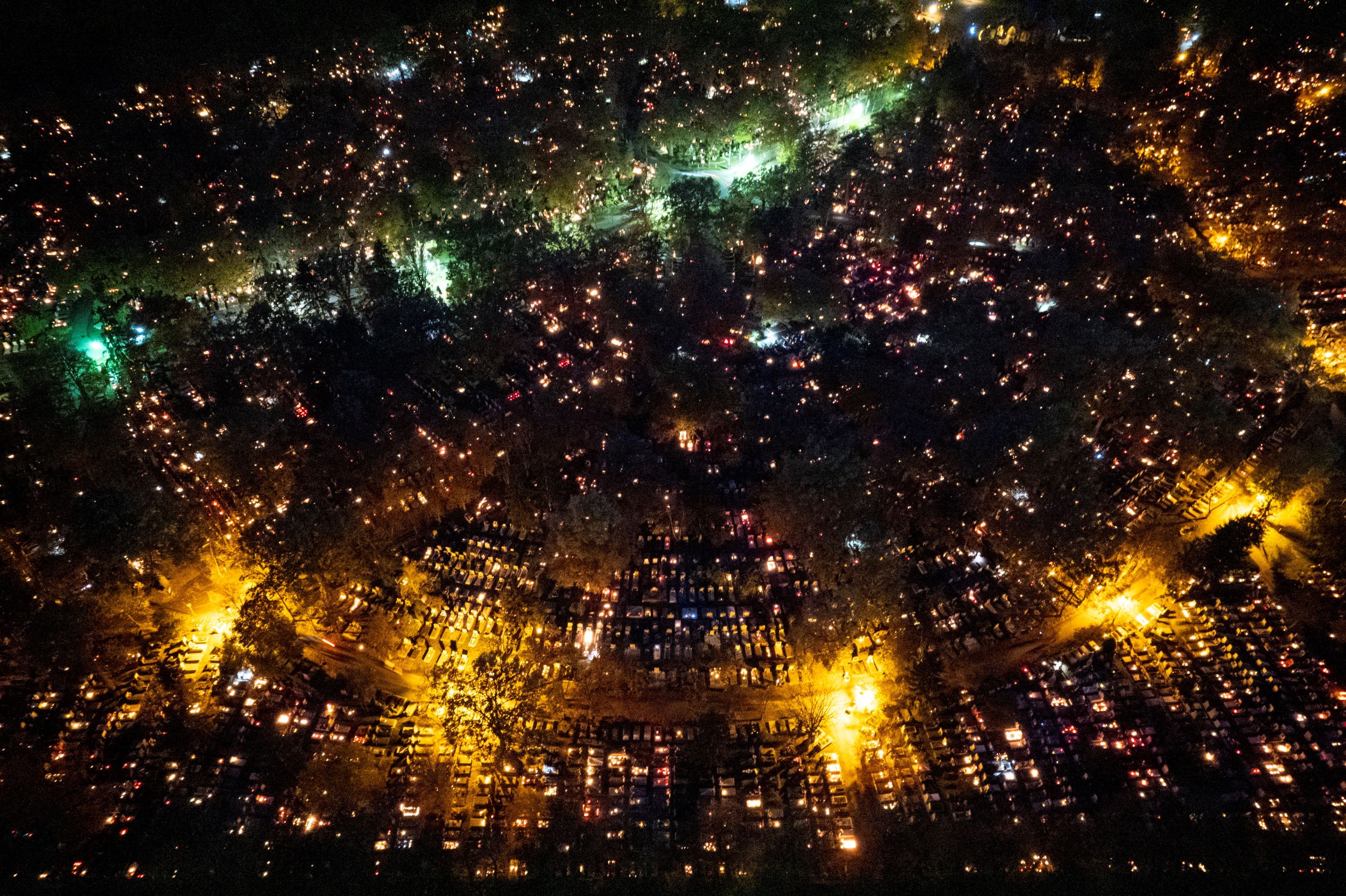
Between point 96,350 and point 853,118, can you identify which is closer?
point 96,350

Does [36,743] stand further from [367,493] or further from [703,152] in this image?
[703,152]

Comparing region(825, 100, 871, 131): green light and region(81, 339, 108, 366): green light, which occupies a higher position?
region(825, 100, 871, 131): green light

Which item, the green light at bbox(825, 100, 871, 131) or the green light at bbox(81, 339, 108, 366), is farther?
the green light at bbox(825, 100, 871, 131)

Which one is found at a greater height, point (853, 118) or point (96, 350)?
point (853, 118)

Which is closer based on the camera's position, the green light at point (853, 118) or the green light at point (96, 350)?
the green light at point (96, 350)

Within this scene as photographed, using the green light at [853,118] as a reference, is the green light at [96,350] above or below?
below

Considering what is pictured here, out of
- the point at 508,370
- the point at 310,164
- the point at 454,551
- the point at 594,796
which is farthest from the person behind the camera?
the point at 310,164

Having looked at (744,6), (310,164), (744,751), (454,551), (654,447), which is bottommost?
(744,751)

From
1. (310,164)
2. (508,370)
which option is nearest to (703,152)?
(508,370)
